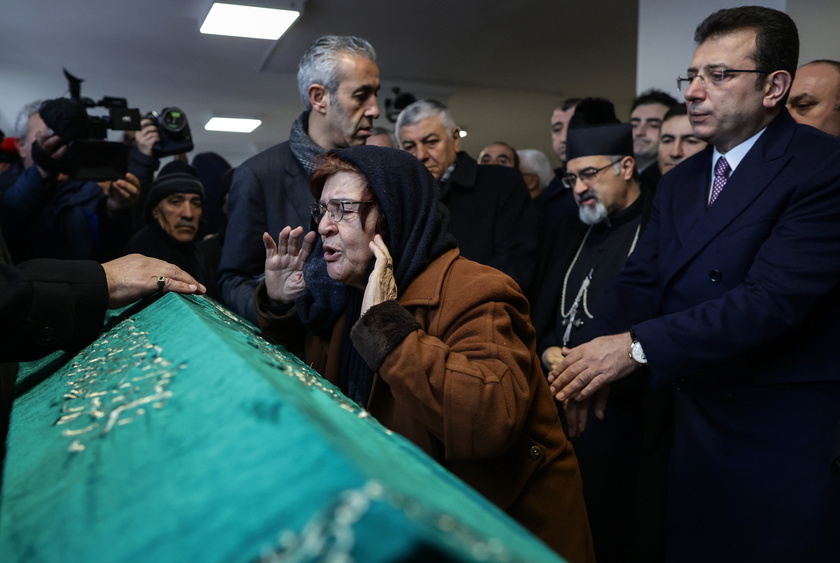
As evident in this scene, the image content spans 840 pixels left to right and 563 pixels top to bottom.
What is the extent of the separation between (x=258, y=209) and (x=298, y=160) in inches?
8.3

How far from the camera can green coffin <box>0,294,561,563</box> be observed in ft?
1.10

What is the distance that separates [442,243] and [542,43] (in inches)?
277

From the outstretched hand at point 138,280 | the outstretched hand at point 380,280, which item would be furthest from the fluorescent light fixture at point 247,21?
the outstretched hand at point 138,280

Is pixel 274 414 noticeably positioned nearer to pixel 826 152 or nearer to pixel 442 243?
pixel 442 243

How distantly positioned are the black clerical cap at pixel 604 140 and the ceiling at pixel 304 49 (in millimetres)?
3935

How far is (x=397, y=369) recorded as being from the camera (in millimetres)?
1361

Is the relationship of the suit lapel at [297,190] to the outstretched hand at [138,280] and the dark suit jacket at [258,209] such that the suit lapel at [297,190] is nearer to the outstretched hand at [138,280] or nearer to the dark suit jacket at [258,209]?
the dark suit jacket at [258,209]

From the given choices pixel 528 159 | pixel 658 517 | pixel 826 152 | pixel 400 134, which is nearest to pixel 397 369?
pixel 826 152

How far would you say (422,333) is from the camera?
1435 millimetres

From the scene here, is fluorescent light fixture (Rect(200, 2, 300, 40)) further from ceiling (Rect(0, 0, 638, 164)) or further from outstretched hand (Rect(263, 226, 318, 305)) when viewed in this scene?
outstretched hand (Rect(263, 226, 318, 305))

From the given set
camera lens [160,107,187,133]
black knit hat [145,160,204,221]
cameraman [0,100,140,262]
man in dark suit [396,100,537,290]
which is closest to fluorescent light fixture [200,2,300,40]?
black knit hat [145,160,204,221]

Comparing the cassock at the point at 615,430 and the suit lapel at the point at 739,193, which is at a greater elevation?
the suit lapel at the point at 739,193

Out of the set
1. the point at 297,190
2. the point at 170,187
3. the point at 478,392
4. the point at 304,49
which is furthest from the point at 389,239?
the point at 304,49

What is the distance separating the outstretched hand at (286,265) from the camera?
1.85 meters
